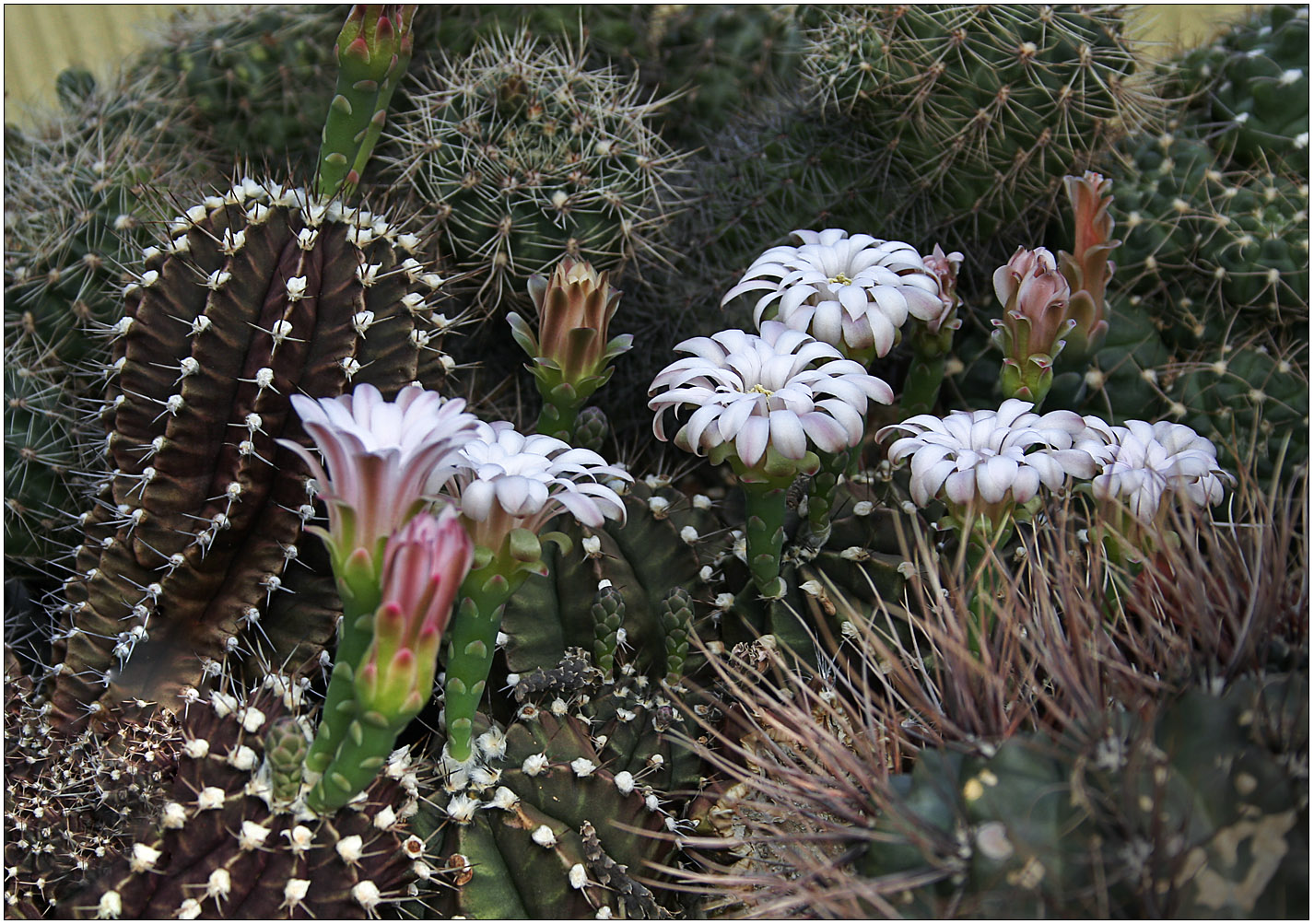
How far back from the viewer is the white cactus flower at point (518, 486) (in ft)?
2.61

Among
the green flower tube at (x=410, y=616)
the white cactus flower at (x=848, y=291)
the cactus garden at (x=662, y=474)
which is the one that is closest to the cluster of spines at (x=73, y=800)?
the cactus garden at (x=662, y=474)

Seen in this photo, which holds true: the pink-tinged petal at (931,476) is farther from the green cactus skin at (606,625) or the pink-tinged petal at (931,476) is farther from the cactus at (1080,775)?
the green cactus skin at (606,625)

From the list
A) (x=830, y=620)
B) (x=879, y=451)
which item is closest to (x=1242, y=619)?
(x=830, y=620)

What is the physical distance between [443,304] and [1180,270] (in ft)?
3.36

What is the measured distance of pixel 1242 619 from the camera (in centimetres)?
75

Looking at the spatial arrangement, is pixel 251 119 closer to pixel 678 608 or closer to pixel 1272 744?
pixel 678 608

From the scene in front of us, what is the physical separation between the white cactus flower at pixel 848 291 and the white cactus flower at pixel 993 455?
11 centimetres

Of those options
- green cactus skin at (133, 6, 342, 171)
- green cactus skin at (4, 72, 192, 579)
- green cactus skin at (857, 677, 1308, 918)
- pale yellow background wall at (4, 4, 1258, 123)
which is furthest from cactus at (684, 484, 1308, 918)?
pale yellow background wall at (4, 4, 1258, 123)

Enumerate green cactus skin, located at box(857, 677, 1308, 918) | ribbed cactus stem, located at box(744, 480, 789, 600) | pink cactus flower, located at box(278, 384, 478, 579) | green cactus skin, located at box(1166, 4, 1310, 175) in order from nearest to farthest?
1. green cactus skin, located at box(857, 677, 1308, 918)
2. pink cactus flower, located at box(278, 384, 478, 579)
3. ribbed cactus stem, located at box(744, 480, 789, 600)
4. green cactus skin, located at box(1166, 4, 1310, 175)

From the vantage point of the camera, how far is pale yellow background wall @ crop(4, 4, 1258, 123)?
6.42 ft

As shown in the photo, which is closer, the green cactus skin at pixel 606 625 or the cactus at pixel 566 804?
the cactus at pixel 566 804

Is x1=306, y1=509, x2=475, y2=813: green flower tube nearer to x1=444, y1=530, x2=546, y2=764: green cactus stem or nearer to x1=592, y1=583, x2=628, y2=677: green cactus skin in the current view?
x1=444, y1=530, x2=546, y2=764: green cactus stem


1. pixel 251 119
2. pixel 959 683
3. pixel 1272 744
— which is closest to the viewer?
pixel 1272 744

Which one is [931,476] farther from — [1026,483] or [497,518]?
[497,518]
